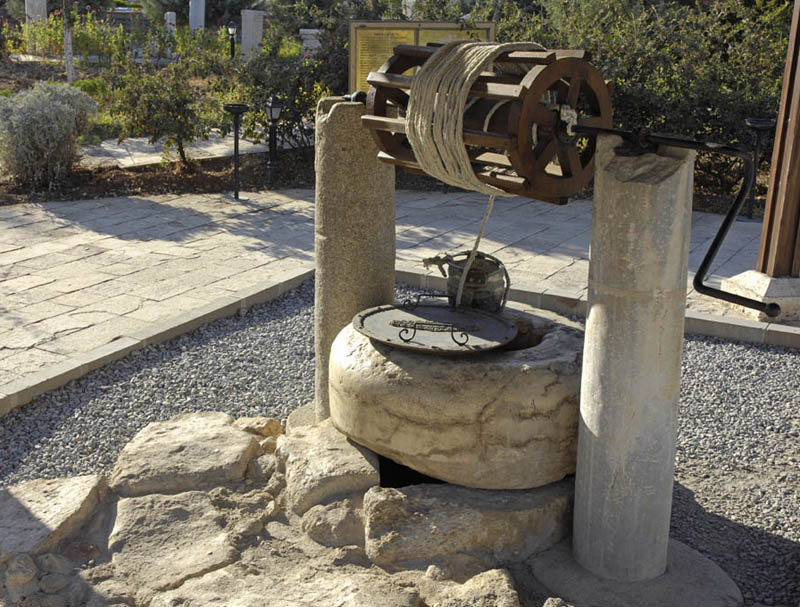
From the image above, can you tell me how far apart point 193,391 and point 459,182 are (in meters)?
2.60

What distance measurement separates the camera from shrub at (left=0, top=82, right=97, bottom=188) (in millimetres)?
9469

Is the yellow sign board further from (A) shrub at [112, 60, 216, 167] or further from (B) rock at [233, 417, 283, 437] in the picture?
(B) rock at [233, 417, 283, 437]

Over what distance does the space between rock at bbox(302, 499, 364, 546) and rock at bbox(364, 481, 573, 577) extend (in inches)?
3.8

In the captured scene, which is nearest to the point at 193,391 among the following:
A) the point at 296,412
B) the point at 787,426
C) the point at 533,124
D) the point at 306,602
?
the point at 296,412

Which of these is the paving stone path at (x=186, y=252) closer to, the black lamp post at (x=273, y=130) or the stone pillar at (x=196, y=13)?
the black lamp post at (x=273, y=130)

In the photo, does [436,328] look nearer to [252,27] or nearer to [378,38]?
[378,38]

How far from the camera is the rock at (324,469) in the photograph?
3.60 m

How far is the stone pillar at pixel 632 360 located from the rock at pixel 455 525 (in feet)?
0.56

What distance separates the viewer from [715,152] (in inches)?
110

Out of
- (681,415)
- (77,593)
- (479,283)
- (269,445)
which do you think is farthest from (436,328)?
(681,415)

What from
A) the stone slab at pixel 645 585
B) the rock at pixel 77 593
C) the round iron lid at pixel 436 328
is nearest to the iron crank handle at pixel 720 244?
the round iron lid at pixel 436 328

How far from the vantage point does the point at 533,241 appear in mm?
8383

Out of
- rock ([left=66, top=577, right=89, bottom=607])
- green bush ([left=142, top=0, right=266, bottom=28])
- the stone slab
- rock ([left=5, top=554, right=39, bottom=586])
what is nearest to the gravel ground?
the stone slab

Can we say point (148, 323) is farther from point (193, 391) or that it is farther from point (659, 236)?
point (659, 236)
